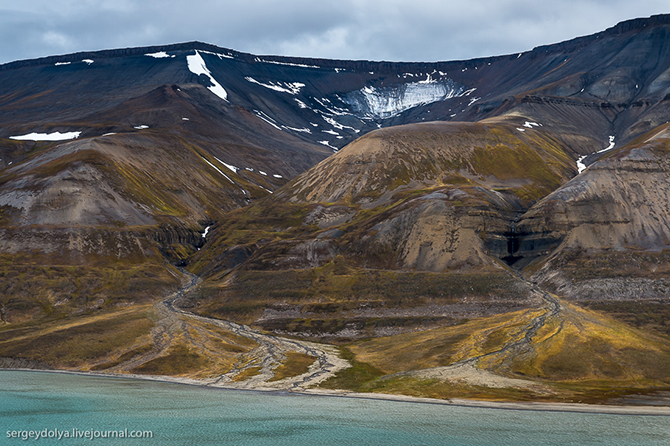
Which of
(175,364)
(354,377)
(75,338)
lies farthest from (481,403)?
(75,338)

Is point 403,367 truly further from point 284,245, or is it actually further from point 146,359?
point 284,245

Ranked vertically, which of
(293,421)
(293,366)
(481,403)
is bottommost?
(481,403)

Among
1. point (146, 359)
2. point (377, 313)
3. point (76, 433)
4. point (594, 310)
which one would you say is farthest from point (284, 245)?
point (76, 433)

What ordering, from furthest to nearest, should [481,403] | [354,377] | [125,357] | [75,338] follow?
[75,338] < [125,357] < [354,377] < [481,403]

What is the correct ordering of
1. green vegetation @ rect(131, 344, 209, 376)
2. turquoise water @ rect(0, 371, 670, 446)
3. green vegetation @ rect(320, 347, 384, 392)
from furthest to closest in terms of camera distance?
green vegetation @ rect(131, 344, 209, 376) < green vegetation @ rect(320, 347, 384, 392) < turquoise water @ rect(0, 371, 670, 446)

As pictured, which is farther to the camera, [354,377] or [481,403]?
[354,377]

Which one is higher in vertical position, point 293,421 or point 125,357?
point 125,357

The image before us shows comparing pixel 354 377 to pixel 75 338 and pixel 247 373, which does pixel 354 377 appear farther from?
pixel 75 338

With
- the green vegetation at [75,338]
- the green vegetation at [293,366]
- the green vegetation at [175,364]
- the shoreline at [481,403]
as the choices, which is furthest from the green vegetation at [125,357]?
the green vegetation at [293,366]

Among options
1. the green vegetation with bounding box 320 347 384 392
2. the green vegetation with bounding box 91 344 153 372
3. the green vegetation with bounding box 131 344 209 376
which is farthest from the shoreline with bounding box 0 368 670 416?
the green vegetation with bounding box 91 344 153 372

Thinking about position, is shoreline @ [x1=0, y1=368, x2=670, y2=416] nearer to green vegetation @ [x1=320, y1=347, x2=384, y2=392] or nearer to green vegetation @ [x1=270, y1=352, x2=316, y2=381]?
green vegetation @ [x1=320, y1=347, x2=384, y2=392]
